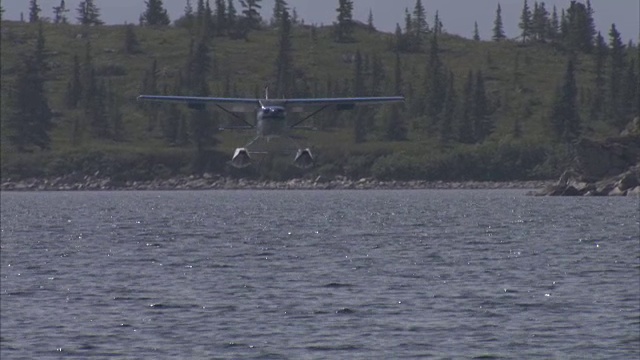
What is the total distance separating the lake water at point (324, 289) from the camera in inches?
1353

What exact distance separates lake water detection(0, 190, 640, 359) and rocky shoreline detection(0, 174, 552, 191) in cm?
8127

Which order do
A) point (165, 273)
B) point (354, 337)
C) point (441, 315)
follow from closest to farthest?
point (354, 337)
point (441, 315)
point (165, 273)

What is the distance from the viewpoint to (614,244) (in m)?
64.9

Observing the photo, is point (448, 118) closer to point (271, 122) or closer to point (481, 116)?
point (481, 116)

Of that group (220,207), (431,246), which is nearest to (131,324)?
(431,246)

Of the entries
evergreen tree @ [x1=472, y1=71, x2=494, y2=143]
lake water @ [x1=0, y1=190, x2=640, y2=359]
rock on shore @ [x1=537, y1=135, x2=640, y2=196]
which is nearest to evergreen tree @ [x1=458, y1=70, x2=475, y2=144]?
evergreen tree @ [x1=472, y1=71, x2=494, y2=143]

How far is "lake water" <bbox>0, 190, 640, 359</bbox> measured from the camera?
3438cm

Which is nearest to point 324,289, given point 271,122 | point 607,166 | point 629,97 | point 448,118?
point 271,122

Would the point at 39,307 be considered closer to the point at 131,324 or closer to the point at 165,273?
the point at 131,324

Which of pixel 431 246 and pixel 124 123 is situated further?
pixel 124 123

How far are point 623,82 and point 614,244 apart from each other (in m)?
127

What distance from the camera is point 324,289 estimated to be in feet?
150

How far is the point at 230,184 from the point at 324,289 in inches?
5030

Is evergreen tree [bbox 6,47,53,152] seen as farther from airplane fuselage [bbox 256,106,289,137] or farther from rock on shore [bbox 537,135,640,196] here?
airplane fuselage [bbox 256,106,289,137]
